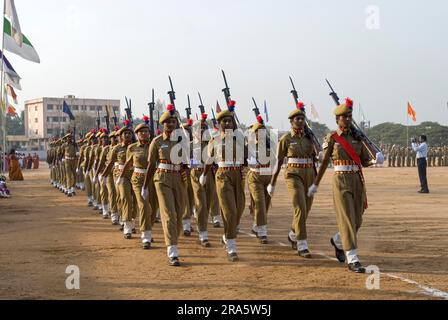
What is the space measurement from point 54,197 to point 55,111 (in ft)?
256

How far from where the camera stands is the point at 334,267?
743 cm

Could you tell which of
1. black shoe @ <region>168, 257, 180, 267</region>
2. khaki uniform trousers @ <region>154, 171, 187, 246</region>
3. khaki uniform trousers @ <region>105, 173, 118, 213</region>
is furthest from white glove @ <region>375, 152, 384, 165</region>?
khaki uniform trousers @ <region>105, 173, 118, 213</region>

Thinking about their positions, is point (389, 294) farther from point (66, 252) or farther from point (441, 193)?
point (441, 193)

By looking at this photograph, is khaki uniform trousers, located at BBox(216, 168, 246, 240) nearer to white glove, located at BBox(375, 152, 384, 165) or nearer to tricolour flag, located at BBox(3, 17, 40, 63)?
white glove, located at BBox(375, 152, 384, 165)

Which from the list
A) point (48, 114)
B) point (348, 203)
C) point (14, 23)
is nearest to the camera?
point (348, 203)

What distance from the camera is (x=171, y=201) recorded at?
8.15 metres

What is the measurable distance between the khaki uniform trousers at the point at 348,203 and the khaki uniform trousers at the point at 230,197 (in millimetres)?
1597

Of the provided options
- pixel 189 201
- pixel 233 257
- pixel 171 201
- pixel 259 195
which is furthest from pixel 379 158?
pixel 189 201

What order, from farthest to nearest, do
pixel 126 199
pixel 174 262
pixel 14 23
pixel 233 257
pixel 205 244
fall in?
pixel 14 23, pixel 126 199, pixel 205 244, pixel 233 257, pixel 174 262

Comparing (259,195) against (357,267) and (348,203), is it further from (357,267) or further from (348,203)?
(357,267)

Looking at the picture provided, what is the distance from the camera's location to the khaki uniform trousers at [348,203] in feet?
23.7

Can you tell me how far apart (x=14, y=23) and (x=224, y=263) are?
679 inches

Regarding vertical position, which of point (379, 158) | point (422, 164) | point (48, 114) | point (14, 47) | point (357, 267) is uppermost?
point (48, 114)

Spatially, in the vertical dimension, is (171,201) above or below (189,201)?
above
